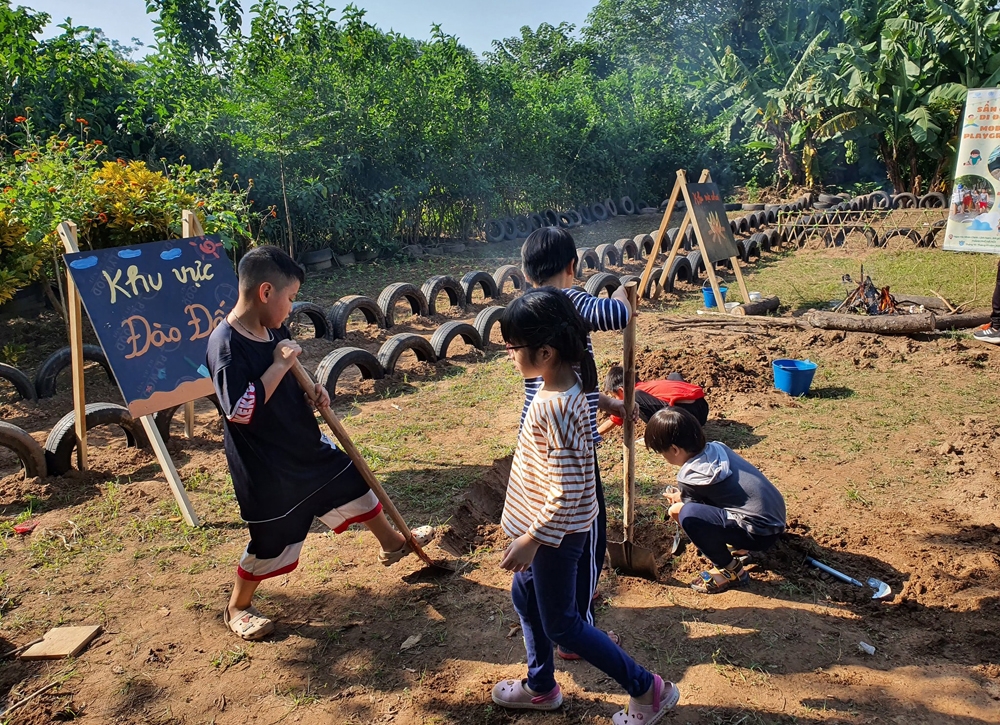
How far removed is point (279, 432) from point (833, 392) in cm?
531

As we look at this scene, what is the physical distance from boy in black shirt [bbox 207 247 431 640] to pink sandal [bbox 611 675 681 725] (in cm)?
156

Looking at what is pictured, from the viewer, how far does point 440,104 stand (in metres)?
15.1

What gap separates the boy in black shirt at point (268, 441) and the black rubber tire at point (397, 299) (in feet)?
19.1

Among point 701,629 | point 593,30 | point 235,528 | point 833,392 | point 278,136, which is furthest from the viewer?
point 593,30

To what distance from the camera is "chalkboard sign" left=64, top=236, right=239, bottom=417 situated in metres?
4.09

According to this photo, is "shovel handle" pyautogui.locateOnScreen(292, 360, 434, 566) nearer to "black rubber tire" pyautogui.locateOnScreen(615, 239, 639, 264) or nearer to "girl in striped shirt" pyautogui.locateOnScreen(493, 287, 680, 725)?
"girl in striped shirt" pyautogui.locateOnScreen(493, 287, 680, 725)

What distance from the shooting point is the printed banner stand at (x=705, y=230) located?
902 cm

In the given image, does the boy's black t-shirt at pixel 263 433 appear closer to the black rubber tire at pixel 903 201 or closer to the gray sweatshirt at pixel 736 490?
the gray sweatshirt at pixel 736 490

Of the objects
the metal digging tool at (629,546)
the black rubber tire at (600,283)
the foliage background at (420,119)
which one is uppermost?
the foliage background at (420,119)

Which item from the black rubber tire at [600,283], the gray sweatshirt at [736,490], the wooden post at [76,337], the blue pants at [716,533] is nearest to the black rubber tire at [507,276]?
the black rubber tire at [600,283]

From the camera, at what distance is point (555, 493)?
215 cm

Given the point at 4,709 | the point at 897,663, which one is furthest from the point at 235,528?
the point at 897,663

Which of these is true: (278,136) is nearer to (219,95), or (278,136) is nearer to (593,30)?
(219,95)

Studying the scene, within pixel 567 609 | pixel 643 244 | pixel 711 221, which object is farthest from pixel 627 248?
pixel 567 609
